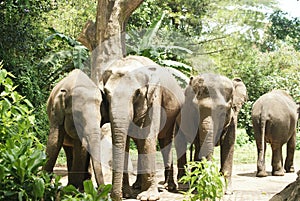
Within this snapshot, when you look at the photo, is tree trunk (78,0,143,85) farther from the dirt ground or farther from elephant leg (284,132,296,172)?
elephant leg (284,132,296,172)

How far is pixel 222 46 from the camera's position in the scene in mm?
30703

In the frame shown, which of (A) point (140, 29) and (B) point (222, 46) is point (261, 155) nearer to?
(A) point (140, 29)

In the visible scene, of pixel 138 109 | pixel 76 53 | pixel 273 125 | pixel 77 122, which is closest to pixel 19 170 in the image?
pixel 77 122

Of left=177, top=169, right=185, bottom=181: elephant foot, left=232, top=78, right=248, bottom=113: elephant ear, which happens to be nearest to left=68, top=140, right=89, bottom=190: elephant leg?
left=177, top=169, right=185, bottom=181: elephant foot

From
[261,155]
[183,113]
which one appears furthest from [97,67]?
[261,155]

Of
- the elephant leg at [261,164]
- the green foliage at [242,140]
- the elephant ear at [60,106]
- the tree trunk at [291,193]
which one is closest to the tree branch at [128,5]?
the elephant leg at [261,164]

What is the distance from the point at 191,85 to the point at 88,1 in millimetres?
12700

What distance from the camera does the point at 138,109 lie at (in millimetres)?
7781

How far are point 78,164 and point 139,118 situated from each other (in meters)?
1.11

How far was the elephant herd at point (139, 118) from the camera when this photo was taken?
7.20 meters

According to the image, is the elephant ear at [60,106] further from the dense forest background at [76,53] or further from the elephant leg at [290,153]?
the elephant leg at [290,153]

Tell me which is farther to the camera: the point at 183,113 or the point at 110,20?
the point at 110,20

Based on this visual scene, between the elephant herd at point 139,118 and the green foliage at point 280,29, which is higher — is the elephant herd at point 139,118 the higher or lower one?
the lower one

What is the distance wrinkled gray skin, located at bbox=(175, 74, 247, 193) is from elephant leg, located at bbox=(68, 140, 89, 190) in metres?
1.82
